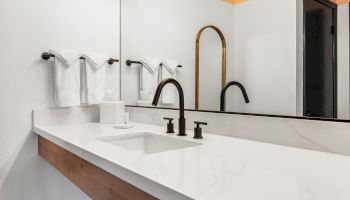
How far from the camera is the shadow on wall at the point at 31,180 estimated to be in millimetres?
1395

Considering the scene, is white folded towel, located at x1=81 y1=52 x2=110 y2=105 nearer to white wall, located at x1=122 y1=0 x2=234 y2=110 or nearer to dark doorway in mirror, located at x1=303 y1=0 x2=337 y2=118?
white wall, located at x1=122 y1=0 x2=234 y2=110

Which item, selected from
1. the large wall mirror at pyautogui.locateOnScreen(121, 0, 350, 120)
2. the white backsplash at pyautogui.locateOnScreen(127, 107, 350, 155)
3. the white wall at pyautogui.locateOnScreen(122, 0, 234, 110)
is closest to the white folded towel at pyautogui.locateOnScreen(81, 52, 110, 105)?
the white wall at pyautogui.locateOnScreen(122, 0, 234, 110)

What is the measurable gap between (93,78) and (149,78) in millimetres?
354

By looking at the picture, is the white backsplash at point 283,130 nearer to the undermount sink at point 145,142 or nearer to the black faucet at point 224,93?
the black faucet at point 224,93

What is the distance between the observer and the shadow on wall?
A: 1.39 meters

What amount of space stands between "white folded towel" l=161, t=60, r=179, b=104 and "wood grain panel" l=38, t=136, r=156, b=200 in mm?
631

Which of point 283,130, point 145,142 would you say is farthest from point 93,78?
point 283,130

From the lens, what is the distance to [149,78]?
164 cm

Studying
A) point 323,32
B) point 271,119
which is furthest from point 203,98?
point 323,32

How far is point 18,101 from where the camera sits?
4.54ft

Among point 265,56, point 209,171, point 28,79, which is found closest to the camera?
point 209,171

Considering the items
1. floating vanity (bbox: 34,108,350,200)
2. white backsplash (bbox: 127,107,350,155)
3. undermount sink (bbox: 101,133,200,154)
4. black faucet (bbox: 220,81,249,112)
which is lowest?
undermount sink (bbox: 101,133,200,154)

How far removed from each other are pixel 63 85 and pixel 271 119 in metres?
1.14

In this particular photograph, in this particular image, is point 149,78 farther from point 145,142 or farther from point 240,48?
point 240,48
